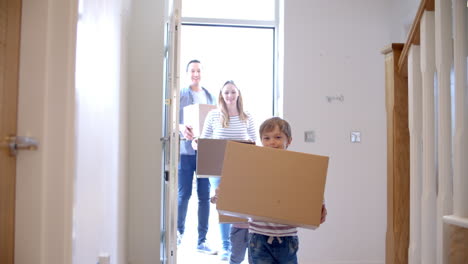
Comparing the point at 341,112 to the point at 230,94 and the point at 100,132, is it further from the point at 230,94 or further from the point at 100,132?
the point at 100,132

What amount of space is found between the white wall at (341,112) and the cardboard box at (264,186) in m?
1.87

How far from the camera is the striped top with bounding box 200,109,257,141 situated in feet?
10.2

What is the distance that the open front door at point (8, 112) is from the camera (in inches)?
47.4

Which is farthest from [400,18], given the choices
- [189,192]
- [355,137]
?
[189,192]

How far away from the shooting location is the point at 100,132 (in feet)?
6.07

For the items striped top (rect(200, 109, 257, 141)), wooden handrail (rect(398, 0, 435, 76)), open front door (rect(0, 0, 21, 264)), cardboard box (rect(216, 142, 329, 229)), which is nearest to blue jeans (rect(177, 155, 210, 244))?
striped top (rect(200, 109, 257, 141))

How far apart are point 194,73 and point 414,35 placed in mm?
2298

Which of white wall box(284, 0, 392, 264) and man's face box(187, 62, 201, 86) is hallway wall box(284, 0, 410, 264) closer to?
white wall box(284, 0, 392, 264)

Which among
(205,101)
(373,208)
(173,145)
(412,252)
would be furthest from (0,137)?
(373,208)

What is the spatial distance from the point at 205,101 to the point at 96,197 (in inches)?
80.1

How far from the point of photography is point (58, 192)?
1.31m

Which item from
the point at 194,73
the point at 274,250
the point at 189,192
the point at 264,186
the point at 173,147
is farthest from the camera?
the point at 194,73

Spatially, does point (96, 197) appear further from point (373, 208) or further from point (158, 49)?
point (373, 208)

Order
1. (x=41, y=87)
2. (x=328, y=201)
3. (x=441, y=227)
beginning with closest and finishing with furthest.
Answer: (x=41, y=87), (x=441, y=227), (x=328, y=201)
